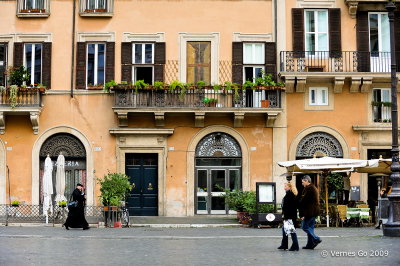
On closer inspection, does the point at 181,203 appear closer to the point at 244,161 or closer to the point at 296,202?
the point at 244,161

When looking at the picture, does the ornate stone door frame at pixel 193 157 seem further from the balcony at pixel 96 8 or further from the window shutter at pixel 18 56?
the window shutter at pixel 18 56

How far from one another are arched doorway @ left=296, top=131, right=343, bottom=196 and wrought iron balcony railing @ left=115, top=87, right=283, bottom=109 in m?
1.94

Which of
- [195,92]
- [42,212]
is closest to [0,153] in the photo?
[42,212]

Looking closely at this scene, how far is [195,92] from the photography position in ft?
97.1

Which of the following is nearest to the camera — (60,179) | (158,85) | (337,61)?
(60,179)

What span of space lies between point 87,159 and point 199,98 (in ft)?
16.7

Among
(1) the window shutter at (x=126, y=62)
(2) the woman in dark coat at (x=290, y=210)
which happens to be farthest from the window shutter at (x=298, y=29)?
(2) the woman in dark coat at (x=290, y=210)

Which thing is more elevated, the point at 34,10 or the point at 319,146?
the point at 34,10

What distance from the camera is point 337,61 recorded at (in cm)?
3012

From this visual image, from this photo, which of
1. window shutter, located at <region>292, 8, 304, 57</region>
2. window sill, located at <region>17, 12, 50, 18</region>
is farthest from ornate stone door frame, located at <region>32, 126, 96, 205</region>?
window shutter, located at <region>292, 8, 304, 57</region>

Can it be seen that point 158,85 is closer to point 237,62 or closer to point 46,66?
point 237,62

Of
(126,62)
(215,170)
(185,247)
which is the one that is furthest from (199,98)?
(185,247)

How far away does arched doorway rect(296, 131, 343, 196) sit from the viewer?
3020cm

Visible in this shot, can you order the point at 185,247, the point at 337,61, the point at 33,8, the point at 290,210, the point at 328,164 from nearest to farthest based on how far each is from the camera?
the point at 290,210
the point at 185,247
the point at 328,164
the point at 337,61
the point at 33,8
